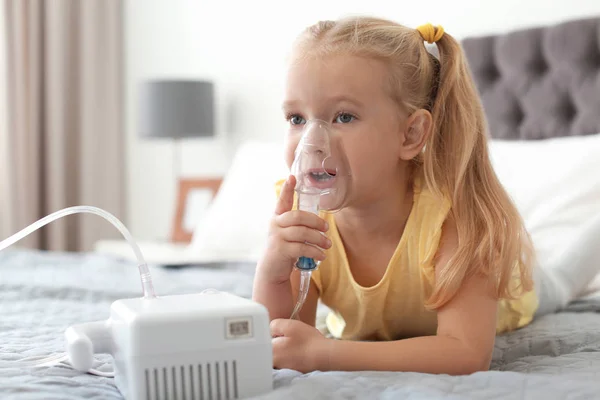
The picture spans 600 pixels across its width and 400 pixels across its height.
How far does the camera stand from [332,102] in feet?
3.84

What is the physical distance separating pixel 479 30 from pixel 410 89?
165cm

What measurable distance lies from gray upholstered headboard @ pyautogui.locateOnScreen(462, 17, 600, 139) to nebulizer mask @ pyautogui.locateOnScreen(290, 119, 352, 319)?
1.42m

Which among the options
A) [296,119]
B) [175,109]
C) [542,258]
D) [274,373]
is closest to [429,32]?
[296,119]

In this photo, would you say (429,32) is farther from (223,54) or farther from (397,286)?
(223,54)

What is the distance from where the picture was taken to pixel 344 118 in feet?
3.90

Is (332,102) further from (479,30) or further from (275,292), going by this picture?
(479,30)

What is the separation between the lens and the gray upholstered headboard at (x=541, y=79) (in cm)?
234

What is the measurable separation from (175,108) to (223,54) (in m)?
0.50

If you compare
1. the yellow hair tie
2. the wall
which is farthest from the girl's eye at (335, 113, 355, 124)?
the wall

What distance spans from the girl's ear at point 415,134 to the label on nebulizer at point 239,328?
1.68ft

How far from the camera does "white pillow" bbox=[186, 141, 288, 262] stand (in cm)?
269

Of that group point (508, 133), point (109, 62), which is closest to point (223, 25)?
point (109, 62)

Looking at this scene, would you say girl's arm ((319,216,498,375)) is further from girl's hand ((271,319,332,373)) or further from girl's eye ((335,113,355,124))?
girl's eye ((335,113,355,124))

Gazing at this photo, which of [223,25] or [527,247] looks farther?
[223,25]
